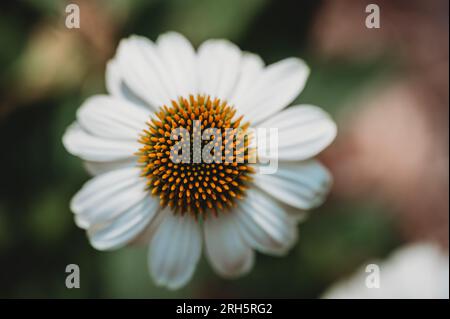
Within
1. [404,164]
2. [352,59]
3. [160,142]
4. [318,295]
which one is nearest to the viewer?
[160,142]

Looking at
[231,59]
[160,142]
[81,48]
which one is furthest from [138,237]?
[81,48]

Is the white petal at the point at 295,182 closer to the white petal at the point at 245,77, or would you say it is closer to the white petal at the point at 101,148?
the white petal at the point at 245,77

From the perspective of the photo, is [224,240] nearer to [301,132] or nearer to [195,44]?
[301,132]

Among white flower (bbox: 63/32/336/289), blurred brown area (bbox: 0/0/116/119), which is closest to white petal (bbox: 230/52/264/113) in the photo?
white flower (bbox: 63/32/336/289)

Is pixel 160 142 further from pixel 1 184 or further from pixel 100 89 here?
pixel 1 184

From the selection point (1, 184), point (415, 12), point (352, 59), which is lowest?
point (1, 184)

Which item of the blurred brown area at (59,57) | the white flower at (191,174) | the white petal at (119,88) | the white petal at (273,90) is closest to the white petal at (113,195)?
the white flower at (191,174)

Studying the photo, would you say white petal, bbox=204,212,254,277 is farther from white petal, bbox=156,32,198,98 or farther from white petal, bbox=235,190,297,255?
white petal, bbox=156,32,198,98
